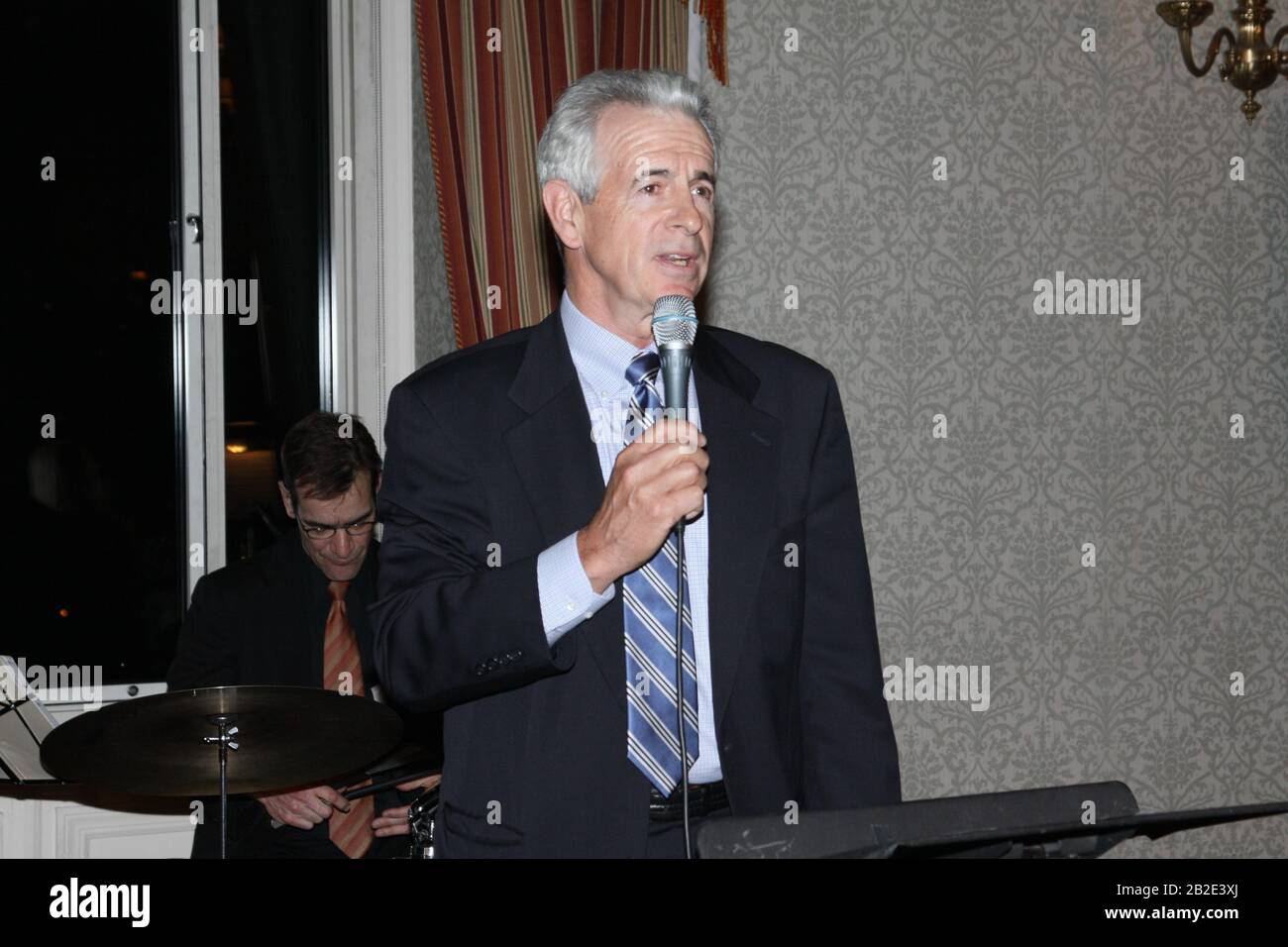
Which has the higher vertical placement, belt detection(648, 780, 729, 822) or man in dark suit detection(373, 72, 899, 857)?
man in dark suit detection(373, 72, 899, 857)

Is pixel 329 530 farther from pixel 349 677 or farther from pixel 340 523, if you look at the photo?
pixel 349 677

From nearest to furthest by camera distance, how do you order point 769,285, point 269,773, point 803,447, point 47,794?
point 803,447 → point 269,773 → point 47,794 → point 769,285

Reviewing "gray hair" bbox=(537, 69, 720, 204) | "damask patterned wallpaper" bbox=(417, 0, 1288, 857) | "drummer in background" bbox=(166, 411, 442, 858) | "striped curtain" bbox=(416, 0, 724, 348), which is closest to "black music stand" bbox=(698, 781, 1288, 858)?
"gray hair" bbox=(537, 69, 720, 204)

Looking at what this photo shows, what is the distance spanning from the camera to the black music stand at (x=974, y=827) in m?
1.04

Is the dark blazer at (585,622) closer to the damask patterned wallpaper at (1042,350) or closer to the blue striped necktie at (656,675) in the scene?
the blue striped necktie at (656,675)

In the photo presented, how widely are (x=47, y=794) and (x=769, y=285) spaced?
223 cm

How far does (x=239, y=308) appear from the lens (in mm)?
3715

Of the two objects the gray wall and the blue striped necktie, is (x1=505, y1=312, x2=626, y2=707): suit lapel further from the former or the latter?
the gray wall

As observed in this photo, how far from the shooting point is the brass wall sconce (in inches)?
155

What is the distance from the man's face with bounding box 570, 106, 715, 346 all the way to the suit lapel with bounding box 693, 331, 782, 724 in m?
0.15

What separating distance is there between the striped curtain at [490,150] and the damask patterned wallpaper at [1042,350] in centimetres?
23

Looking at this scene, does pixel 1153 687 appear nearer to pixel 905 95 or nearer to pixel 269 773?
pixel 905 95

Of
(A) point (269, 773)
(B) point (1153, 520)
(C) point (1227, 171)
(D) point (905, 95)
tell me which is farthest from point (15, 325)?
(C) point (1227, 171)

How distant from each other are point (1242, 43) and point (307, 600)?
3.10 m
